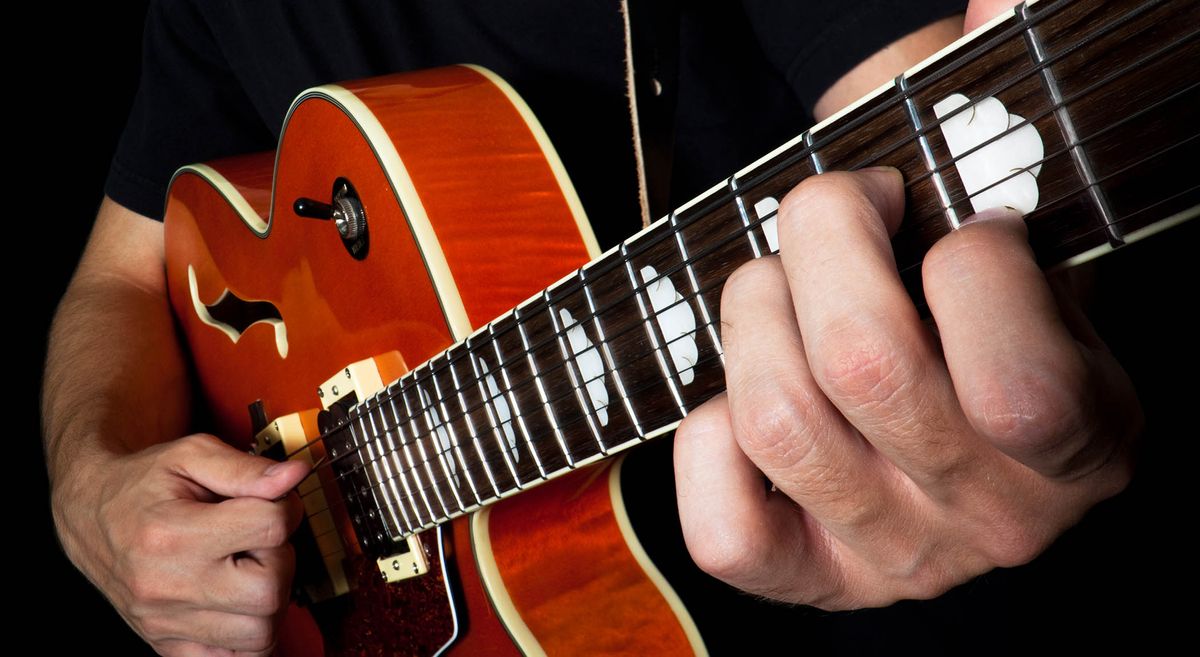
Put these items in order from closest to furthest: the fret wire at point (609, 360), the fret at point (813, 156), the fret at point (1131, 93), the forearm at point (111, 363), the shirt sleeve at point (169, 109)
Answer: the fret at point (1131, 93) → the fret at point (813, 156) → the fret wire at point (609, 360) → the forearm at point (111, 363) → the shirt sleeve at point (169, 109)

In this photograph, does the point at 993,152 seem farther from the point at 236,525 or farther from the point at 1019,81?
the point at 236,525

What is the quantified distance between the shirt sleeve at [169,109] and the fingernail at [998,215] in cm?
124

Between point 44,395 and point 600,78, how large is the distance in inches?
37.7

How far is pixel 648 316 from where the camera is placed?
511 mm

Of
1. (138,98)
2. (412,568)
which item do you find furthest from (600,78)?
(138,98)

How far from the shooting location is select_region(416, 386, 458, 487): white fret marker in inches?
26.8

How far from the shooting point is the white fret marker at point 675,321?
1.62 feet

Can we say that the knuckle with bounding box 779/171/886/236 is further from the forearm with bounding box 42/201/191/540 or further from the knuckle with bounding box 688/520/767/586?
the forearm with bounding box 42/201/191/540

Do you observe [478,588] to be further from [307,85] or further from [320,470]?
[307,85]

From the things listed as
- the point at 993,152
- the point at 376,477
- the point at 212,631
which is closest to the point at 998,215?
the point at 993,152

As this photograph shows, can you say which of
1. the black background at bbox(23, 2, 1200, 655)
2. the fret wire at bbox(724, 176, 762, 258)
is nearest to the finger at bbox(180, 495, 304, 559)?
the black background at bbox(23, 2, 1200, 655)

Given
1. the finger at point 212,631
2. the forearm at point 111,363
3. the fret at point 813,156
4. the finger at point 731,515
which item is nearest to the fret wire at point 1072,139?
the fret at point 813,156

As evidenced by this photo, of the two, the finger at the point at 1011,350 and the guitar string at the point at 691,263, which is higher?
the guitar string at the point at 691,263

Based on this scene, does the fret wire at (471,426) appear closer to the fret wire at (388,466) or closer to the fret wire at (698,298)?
the fret wire at (388,466)
